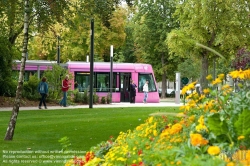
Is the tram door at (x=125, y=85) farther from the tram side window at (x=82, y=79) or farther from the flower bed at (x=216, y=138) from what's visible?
the flower bed at (x=216, y=138)

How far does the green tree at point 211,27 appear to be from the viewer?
4103 centimetres

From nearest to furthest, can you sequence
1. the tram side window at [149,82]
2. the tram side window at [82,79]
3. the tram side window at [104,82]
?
the tram side window at [82,79] < the tram side window at [104,82] < the tram side window at [149,82]

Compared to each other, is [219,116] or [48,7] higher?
[48,7]

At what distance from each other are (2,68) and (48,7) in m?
19.0

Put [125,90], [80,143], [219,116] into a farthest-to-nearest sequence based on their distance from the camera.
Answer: [125,90] → [80,143] → [219,116]

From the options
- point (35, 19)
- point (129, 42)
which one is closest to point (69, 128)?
point (35, 19)

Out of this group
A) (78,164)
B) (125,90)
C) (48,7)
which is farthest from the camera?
(125,90)

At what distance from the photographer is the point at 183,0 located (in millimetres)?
46594

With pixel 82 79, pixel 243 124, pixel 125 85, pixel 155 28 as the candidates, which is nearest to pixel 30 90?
pixel 82 79

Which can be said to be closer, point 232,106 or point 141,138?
point 232,106

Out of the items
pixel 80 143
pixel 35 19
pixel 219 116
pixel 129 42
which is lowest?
pixel 80 143

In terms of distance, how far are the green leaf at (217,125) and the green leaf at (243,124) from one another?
0.29ft

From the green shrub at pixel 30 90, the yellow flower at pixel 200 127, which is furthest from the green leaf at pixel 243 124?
the green shrub at pixel 30 90

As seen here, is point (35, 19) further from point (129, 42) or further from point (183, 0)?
point (129, 42)
